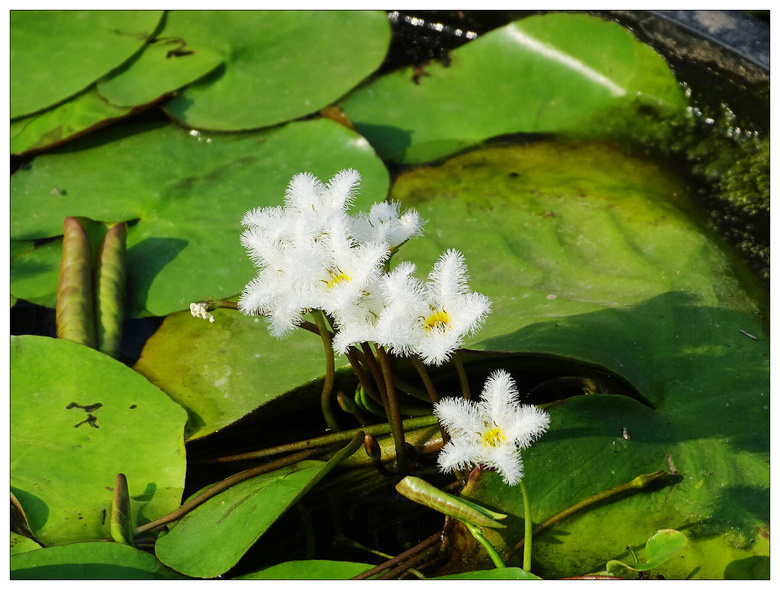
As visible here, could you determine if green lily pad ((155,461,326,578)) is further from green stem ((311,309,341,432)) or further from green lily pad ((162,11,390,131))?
green lily pad ((162,11,390,131))

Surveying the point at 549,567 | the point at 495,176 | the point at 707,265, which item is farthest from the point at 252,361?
the point at 707,265

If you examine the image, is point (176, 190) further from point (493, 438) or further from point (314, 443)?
point (493, 438)

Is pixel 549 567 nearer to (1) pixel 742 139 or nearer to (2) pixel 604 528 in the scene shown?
(2) pixel 604 528

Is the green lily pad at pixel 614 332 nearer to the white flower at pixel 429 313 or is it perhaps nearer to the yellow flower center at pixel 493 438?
the yellow flower center at pixel 493 438

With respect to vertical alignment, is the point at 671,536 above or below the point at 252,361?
above

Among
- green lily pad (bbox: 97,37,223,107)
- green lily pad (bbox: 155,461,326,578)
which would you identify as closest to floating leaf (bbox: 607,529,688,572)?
green lily pad (bbox: 155,461,326,578)

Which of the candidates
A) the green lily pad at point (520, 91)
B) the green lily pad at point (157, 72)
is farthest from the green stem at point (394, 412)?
the green lily pad at point (157, 72)

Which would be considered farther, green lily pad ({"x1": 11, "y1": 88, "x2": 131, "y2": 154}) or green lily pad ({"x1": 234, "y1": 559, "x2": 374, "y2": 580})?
green lily pad ({"x1": 11, "y1": 88, "x2": 131, "y2": 154})
